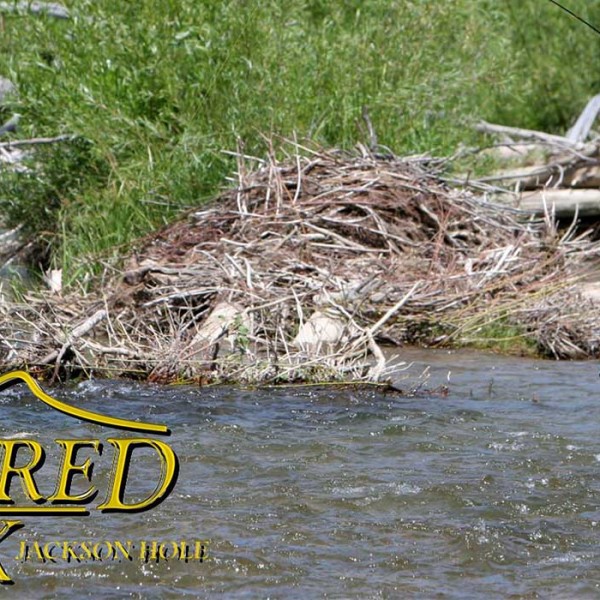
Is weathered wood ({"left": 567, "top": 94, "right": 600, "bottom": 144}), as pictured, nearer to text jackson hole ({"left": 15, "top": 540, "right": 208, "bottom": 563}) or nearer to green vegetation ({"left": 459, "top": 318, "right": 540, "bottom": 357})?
→ green vegetation ({"left": 459, "top": 318, "right": 540, "bottom": 357})

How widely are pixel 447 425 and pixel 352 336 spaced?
1.11 metres

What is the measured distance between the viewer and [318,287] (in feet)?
27.1

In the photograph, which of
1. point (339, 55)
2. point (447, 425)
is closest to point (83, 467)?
point (447, 425)

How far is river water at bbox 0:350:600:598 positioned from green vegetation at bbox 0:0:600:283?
12.1 ft

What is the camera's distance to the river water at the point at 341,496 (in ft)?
13.8

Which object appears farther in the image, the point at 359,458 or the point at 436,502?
the point at 359,458

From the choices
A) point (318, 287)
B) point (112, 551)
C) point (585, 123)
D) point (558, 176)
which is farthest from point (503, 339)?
point (585, 123)

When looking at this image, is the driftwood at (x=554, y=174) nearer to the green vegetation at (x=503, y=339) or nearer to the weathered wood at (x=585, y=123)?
the weathered wood at (x=585, y=123)

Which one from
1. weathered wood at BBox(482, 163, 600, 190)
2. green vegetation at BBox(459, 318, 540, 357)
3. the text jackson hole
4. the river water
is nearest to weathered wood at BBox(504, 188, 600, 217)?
weathered wood at BBox(482, 163, 600, 190)

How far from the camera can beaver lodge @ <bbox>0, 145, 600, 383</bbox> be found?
7160 mm

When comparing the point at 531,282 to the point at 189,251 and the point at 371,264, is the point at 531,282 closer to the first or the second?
the point at 371,264

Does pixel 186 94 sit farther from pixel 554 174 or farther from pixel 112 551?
pixel 112 551

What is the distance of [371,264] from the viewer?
9078 millimetres

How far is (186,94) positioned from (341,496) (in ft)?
20.9
